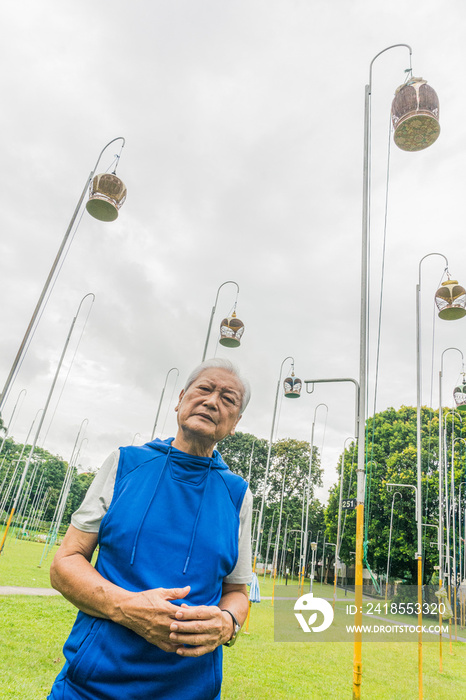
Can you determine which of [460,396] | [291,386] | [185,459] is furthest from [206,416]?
[460,396]

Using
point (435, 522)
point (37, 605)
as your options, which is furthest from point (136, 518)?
point (435, 522)

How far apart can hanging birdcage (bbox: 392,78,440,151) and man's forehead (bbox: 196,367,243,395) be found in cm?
464

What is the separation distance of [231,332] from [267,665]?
7.37m

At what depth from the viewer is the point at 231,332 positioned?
8.94 m

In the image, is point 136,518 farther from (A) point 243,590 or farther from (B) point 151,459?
(A) point 243,590

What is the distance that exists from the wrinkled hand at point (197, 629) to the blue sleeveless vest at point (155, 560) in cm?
12

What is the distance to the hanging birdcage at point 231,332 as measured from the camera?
8.83 metres

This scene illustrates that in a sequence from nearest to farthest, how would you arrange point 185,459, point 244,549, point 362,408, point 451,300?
point 185,459, point 244,549, point 362,408, point 451,300

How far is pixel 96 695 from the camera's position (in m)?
1.26

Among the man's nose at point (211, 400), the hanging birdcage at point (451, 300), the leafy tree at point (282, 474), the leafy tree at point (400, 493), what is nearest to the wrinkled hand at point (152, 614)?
the man's nose at point (211, 400)

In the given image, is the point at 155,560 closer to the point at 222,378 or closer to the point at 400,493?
the point at 222,378

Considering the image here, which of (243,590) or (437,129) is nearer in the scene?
(243,590)

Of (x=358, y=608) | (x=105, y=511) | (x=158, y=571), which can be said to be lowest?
(x=358, y=608)

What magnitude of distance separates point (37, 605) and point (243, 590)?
37.4 ft
